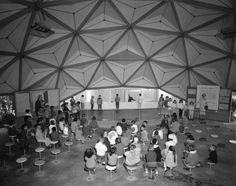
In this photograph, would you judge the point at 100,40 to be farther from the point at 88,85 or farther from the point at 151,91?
the point at 151,91

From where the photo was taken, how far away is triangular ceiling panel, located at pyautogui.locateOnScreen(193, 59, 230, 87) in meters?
21.5

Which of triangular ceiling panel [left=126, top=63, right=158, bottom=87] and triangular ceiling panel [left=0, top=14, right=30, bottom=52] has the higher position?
triangular ceiling panel [left=0, top=14, right=30, bottom=52]

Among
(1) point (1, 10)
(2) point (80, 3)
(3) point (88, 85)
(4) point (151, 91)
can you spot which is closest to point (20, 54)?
(1) point (1, 10)

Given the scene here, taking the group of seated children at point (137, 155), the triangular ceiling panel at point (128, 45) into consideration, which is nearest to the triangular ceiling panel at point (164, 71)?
the triangular ceiling panel at point (128, 45)

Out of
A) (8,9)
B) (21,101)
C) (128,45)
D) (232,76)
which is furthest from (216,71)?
(21,101)

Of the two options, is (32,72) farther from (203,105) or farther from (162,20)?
(203,105)

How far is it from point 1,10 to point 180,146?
1436 cm

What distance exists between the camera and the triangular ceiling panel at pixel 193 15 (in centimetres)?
1722

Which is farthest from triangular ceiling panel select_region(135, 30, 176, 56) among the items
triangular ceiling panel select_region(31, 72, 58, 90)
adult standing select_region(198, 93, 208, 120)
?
triangular ceiling panel select_region(31, 72, 58, 90)

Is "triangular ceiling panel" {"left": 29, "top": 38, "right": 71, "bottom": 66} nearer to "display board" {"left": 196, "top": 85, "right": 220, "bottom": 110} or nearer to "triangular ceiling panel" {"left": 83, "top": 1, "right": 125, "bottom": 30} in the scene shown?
"triangular ceiling panel" {"left": 83, "top": 1, "right": 125, "bottom": 30}

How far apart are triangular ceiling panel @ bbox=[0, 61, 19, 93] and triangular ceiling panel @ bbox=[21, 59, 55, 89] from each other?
2.02 feet

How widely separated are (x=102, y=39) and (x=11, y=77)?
8615 mm

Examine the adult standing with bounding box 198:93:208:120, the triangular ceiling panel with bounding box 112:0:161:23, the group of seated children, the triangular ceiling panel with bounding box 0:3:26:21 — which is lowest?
the group of seated children

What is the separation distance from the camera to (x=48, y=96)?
76.1 ft
